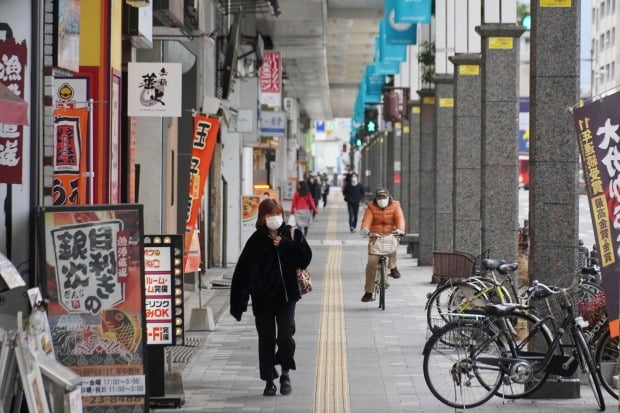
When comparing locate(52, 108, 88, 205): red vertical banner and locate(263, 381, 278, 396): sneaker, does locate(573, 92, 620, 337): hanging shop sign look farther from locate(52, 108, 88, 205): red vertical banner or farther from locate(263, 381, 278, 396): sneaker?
locate(52, 108, 88, 205): red vertical banner

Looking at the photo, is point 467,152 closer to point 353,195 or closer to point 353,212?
point 353,195

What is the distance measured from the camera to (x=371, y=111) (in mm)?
44125

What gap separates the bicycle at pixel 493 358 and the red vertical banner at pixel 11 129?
11.3 feet

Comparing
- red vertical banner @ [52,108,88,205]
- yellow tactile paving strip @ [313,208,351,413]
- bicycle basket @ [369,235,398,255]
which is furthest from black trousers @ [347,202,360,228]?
red vertical banner @ [52,108,88,205]

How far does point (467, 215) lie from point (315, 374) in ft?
34.7

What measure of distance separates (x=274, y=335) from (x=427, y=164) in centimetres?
2013

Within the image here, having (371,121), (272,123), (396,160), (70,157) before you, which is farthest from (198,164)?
(396,160)

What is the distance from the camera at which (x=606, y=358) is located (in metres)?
11.2

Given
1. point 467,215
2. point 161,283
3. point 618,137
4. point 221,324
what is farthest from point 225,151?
point 618,137

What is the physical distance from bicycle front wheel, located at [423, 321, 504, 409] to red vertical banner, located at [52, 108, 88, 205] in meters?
4.28

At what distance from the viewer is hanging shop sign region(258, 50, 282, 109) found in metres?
44.1

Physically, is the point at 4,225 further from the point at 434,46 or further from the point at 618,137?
the point at 434,46

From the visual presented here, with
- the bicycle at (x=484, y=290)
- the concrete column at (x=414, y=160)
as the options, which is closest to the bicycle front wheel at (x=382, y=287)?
the bicycle at (x=484, y=290)

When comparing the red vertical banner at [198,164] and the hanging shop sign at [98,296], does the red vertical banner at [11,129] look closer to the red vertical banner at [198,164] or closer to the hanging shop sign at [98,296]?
the hanging shop sign at [98,296]
